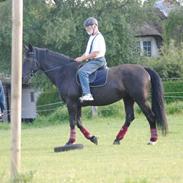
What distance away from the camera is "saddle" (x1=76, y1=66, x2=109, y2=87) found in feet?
45.6

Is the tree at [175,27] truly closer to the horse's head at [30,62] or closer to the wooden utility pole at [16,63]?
the horse's head at [30,62]

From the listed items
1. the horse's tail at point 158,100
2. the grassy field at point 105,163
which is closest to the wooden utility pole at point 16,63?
the grassy field at point 105,163

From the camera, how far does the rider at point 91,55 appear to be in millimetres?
13586

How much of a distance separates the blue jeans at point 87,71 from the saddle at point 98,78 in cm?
12

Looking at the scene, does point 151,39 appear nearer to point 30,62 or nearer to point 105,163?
point 30,62

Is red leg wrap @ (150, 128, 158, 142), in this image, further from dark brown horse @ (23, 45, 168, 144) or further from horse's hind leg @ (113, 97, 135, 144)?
horse's hind leg @ (113, 97, 135, 144)

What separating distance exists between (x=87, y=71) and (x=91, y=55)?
355 mm

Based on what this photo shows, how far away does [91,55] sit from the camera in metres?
13.6

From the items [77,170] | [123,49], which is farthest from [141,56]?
[77,170]

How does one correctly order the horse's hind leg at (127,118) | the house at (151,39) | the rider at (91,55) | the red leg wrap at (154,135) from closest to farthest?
the rider at (91,55) → the red leg wrap at (154,135) → the horse's hind leg at (127,118) → the house at (151,39)

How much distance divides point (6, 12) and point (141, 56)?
939 cm

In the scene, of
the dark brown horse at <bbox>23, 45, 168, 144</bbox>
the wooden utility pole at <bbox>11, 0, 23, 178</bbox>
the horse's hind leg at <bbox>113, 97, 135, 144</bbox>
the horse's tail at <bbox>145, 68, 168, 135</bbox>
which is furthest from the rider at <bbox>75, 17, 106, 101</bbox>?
the wooden utility pole at <bbox>11, 0, 23, 178</bbox>

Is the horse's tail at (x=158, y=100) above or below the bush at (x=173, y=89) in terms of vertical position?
above

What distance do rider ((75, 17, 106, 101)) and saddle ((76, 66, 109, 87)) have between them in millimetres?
124
